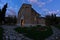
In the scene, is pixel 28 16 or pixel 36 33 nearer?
pixel 36 33

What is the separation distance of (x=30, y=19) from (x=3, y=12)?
7.25 meters

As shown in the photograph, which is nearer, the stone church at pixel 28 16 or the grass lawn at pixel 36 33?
the grass lawn at pixel 36 33

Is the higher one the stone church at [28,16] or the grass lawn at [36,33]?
the stone church at [28,16]

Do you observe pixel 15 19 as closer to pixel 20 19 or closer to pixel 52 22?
pixel 20 19

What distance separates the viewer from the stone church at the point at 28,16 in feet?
132

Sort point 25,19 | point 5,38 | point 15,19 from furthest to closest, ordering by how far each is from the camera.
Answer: point 15,19 → point 25,19 → point 5,38

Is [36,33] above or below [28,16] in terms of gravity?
below

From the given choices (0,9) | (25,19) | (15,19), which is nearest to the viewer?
(0,9)

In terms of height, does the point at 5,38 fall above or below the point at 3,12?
below

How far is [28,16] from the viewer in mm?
40656

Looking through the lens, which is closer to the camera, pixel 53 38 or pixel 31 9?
pixel 53 38

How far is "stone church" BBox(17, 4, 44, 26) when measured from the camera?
40.2m

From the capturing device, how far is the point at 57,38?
1994cm

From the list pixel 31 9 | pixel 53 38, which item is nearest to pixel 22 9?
pixel 31 9
